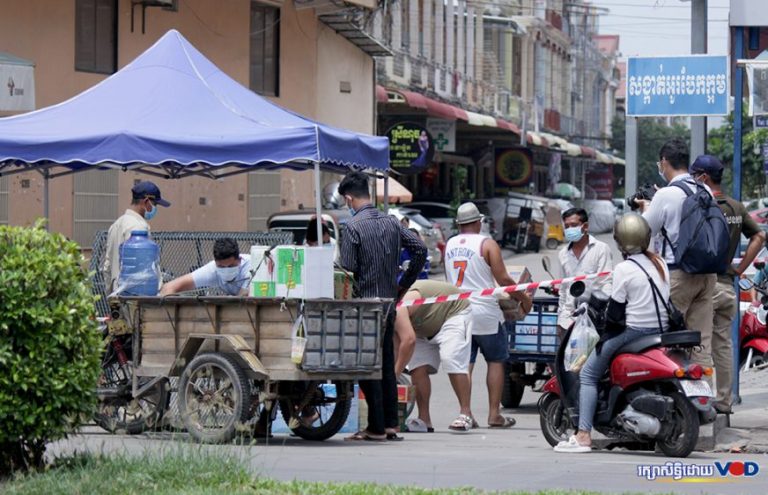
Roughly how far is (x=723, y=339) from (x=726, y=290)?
1.22 ft

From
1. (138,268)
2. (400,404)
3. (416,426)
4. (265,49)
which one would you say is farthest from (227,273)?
(265,49)

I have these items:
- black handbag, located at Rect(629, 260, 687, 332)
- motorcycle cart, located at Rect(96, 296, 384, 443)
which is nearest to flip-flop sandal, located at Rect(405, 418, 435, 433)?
motorcycle cart, located at Rect(96, 296, 384, 443)

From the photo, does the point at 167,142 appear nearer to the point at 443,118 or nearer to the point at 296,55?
the point at 296,55

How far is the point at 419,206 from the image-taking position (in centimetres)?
4353

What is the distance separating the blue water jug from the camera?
10727 mm

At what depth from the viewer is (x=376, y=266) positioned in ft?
34.1

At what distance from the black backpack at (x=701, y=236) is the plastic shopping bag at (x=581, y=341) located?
0.95 meters

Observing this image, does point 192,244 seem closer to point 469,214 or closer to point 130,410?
point 469,214

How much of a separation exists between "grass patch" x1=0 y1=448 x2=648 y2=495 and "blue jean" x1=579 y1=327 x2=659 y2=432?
7.07 ft

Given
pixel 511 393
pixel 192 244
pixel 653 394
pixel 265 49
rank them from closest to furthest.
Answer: pixel 653 394 < pixel 511 393 < pixel 192 244 < pixel 265 49

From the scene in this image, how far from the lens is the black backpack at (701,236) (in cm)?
1002

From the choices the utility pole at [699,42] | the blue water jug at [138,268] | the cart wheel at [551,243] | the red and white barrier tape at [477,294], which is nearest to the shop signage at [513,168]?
the cart wheel at [551,243]

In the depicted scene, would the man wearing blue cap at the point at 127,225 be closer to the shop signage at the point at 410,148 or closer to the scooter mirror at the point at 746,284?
the scooter mirror at the point at 746,284

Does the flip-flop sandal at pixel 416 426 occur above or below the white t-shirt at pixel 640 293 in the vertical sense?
below
